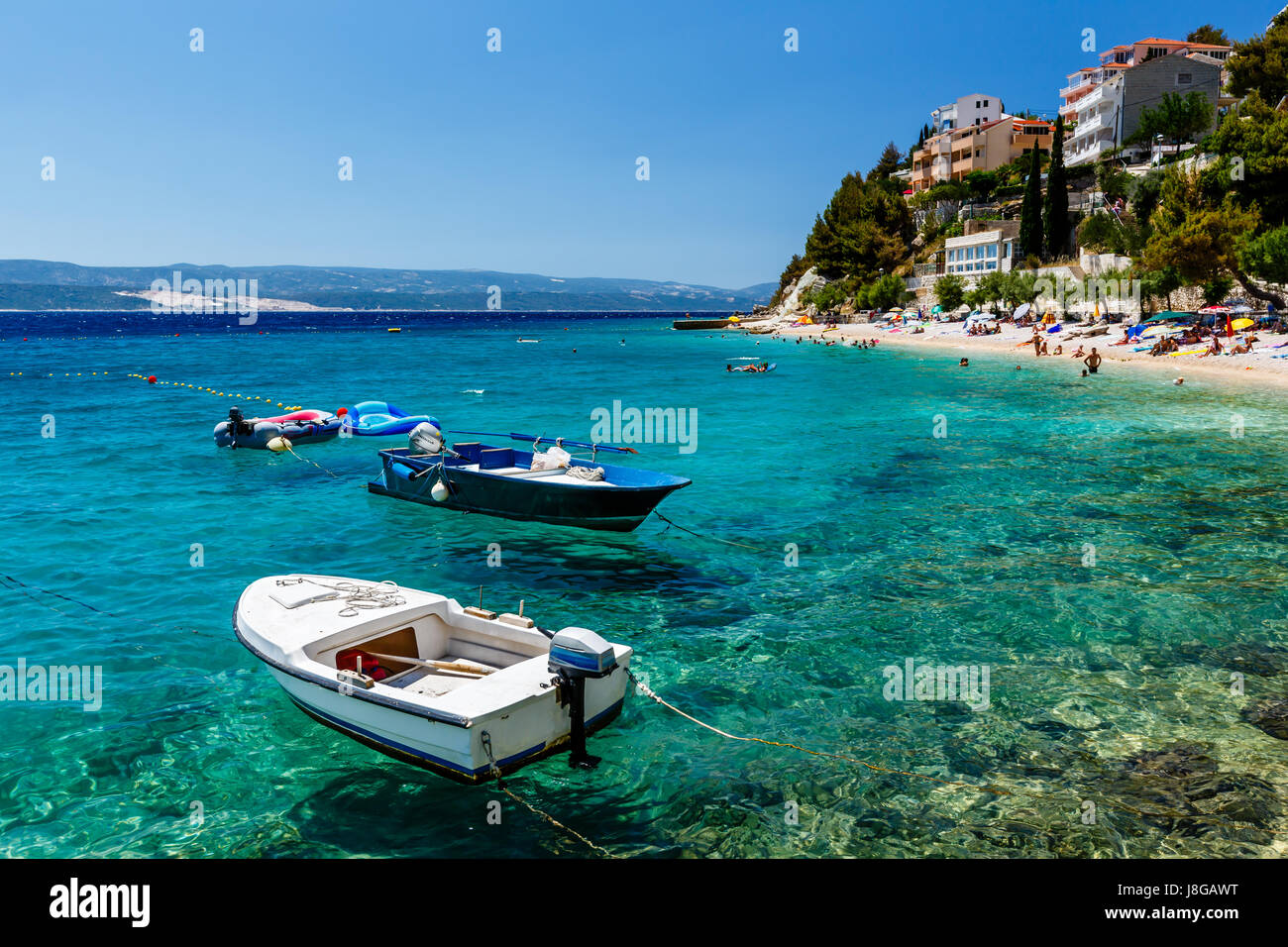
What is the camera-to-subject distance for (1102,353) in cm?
5744

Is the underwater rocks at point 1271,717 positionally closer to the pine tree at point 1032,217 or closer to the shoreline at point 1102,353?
the shoreline at point 1102,353

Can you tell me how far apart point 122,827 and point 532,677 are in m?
4.53

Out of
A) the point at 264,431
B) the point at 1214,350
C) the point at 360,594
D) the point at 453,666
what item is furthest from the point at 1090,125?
the point at 453,666

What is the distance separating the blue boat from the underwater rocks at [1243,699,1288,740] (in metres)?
10.7

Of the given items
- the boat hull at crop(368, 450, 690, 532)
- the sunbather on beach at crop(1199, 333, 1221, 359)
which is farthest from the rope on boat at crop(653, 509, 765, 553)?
the sunbather on beach at crop(1199, 333, 1221, 359)

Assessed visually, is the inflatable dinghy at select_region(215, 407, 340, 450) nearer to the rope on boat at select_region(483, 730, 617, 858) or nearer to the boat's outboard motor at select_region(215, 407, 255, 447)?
the boat's outboard motor at select_region(215, 407, 255, 447)

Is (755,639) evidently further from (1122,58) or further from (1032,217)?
(1122,58)

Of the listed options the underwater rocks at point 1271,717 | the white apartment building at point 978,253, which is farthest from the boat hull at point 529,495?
the white apartment building at point 978,253

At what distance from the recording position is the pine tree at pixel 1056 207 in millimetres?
75194

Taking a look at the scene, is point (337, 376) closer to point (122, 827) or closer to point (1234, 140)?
point (122, 827)

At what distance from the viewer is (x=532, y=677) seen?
9.70 m

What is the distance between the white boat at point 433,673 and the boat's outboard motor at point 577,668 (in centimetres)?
1

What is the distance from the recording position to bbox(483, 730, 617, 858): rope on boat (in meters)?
8.31
